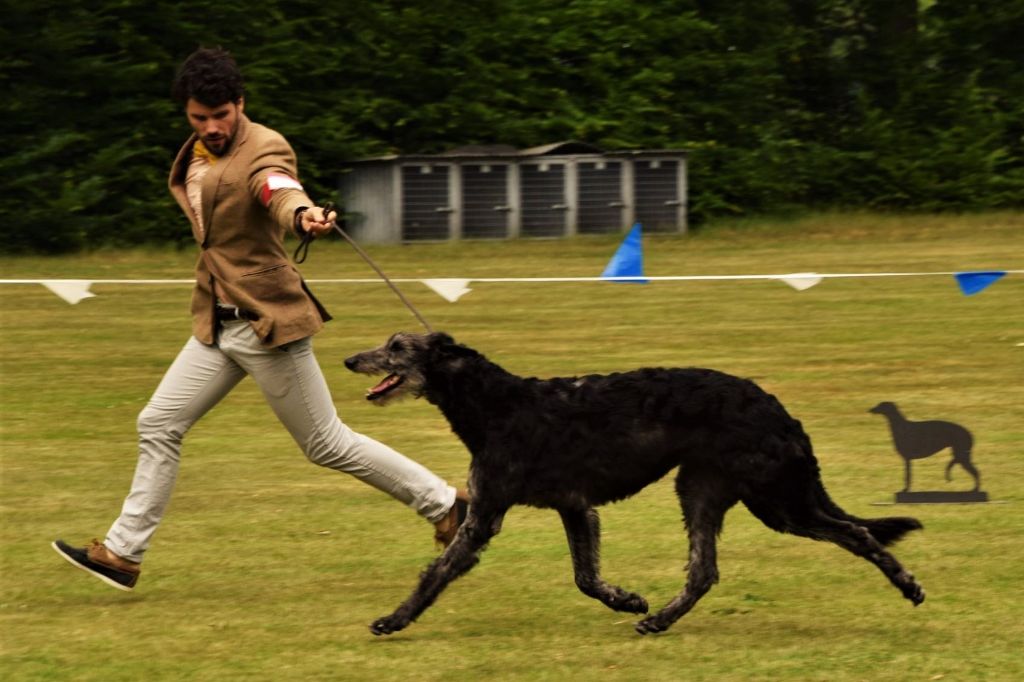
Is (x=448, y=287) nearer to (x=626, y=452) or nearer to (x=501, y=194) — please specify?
(x=626, y=452)

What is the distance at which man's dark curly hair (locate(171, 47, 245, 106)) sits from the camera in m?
5.82

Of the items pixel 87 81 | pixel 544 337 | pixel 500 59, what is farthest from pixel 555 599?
pixel 500 59

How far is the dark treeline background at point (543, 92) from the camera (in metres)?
24.5

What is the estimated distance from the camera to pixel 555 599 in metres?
6.24

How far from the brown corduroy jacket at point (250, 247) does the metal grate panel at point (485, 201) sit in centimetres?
1984

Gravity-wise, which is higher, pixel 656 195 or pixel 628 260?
pixel 628 260

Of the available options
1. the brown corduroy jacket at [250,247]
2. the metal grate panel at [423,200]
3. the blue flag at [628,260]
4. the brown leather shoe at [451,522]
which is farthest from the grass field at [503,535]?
the metal grate panel at [423,200]

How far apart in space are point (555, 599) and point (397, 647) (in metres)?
0.83

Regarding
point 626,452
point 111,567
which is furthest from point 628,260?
point 111,567

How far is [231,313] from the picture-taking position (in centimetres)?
600

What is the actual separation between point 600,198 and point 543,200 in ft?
3.23

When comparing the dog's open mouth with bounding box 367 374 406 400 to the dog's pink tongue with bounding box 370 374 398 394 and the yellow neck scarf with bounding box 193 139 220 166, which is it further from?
Result: the yellow neck scarf with bounding box 193 139 220 166

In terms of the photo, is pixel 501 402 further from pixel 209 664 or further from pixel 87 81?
pixel 87 81

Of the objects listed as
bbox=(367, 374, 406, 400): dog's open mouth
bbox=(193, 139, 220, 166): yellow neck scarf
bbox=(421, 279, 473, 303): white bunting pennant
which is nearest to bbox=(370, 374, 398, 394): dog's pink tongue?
bbox=(367, 374, 406, 400): dog's open mouth
